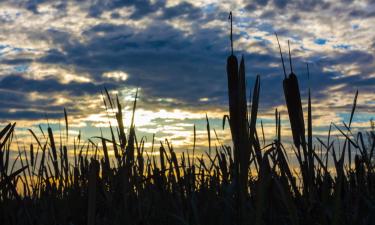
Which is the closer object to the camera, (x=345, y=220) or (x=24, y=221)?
(x=345, y=220)

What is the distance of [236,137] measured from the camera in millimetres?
1827

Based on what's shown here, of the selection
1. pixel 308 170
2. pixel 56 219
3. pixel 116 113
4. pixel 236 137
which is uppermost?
pixel 116 113

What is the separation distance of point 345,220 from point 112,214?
152cm

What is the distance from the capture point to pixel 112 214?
320 cm

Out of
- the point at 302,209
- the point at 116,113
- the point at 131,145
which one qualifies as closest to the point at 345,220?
the point at 302,209

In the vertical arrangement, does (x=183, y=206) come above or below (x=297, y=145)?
below

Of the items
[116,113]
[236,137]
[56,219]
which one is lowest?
[56,219]

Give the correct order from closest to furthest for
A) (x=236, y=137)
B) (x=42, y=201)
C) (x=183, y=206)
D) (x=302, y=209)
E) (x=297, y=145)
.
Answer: (x=236, y=137)
(x=297, y=145)
(x=302, y=209)
(x=183, y=206)
(x=42, y=201)

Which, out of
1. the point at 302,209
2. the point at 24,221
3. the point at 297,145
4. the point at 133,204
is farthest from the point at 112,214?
the point at 297,145

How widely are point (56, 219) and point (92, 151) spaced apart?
1280mm

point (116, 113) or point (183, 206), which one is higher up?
point (116, 113)

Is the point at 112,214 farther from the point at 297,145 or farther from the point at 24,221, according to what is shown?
the point at 297,145

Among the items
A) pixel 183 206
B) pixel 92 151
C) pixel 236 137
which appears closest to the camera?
pixel 236 137

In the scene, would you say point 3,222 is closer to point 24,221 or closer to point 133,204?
point 24,221
